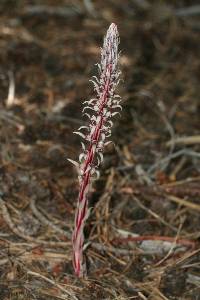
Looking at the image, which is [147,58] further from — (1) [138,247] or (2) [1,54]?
(1) [138,247]

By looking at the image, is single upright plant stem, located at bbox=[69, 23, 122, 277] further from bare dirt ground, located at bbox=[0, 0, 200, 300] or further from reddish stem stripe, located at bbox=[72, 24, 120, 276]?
bare dirt ground, located at bbox=[0, 0, 200, 300]

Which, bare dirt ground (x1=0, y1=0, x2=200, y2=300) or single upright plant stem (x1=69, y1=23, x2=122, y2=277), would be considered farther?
bare dirt ground (x1=0, y1=0, x2=200, y2=300)

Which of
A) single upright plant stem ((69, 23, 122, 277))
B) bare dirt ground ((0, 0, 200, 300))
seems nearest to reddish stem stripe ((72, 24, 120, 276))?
single upright plant stem ((69, 23, 122, 277))

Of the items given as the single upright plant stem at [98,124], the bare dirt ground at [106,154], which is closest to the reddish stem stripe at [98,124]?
the single upright plant stem at [98,124]

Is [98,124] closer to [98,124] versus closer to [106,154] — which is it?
[98,124]

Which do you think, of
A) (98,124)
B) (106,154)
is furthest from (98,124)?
(106,154)

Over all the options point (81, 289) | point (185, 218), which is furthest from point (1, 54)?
point (81, 289)
